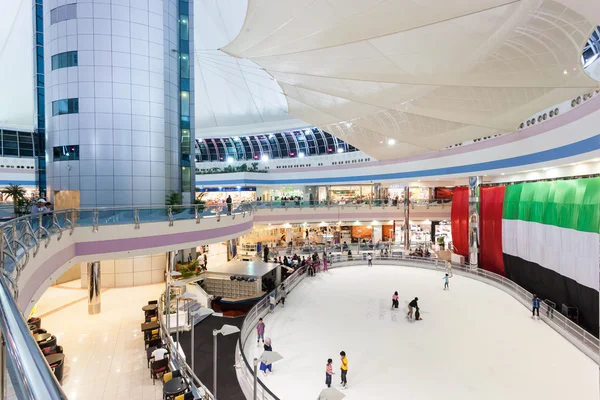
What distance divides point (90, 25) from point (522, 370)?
1951 centimetres

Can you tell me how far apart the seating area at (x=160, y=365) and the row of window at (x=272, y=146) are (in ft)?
79.3

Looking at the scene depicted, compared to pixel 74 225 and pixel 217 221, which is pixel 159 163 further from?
pixel 74 225

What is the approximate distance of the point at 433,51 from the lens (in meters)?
7.98

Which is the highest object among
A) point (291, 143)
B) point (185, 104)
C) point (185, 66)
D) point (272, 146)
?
point (185, 66)

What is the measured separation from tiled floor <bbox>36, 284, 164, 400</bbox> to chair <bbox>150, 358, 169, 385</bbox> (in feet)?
0.65

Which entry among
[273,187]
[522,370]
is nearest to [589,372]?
[522,370]

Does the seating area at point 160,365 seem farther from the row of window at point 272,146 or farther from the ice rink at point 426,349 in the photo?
the row of window at point 272,146

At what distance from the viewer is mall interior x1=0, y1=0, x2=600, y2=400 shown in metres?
7.42

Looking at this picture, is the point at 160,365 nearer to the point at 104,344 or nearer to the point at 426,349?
the point at 104,344

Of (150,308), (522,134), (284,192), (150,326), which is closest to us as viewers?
(150,326)

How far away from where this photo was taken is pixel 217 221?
13.4 meters

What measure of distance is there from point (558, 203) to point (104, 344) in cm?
1679

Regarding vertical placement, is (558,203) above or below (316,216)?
above

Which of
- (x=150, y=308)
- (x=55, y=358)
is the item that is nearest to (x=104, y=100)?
(x=150, y=308)
